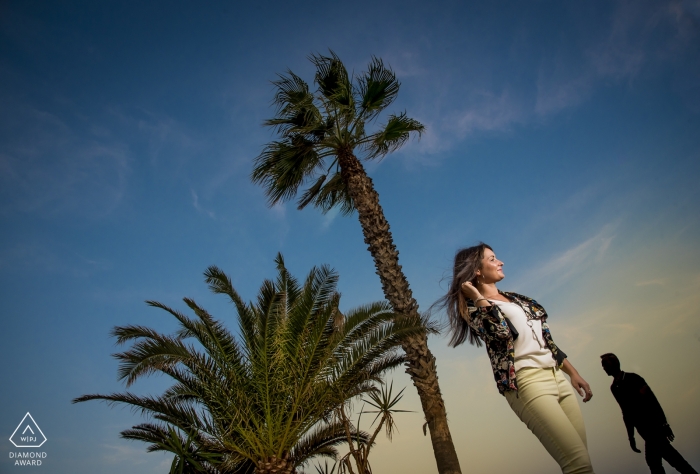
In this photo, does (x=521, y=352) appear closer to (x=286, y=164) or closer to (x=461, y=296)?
(x=461, y=296)

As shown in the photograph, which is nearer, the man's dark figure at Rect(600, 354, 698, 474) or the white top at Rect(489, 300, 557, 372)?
the white top at Rect(489, 300, 557, 372)

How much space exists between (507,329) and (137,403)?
8.44 metres

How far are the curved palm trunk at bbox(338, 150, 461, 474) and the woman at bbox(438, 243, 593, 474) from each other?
4258 mm

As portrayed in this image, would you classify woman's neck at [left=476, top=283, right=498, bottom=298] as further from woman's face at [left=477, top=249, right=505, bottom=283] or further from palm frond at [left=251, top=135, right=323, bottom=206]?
palm frond at [left=251, top=135, right=323, bottom=206]

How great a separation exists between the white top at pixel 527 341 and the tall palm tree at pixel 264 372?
4.72 meters

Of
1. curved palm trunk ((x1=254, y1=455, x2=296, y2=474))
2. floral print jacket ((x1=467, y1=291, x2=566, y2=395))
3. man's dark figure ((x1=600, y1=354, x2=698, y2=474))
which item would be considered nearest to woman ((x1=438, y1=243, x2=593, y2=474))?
floral print jacket ((x1=467, y1=291, x2=566, y2=395))

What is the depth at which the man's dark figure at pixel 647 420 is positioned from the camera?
15.9 feet


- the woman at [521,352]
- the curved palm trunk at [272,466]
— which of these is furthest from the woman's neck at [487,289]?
the curved palm trunk at [272,466]

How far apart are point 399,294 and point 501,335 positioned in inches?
215

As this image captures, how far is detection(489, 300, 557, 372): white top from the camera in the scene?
317 centimetres

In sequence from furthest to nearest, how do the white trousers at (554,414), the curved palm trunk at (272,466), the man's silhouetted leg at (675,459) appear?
1. the curved palm trunk at (272,466)
2. the man's silhouetted leg at (675,459)
3. the white trousers at (554,414)

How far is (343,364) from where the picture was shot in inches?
341

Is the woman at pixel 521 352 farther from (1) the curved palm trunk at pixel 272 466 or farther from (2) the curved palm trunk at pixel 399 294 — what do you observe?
(1) the curved palm trunk at pixel 272 466

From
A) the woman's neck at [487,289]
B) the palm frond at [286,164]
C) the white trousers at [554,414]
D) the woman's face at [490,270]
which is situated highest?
the palm frond at [286,164]
